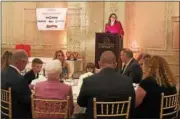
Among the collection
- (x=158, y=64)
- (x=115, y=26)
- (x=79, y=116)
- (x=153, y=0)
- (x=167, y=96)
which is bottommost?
(x=79, y=116)

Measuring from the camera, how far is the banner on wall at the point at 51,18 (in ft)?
25.3

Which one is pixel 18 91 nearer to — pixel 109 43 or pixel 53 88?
pixel 53 88

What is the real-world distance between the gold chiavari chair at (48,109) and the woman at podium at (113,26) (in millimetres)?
4463

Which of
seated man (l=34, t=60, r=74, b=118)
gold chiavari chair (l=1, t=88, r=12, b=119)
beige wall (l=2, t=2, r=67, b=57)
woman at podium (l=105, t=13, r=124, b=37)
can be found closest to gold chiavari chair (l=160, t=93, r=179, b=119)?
seated man (l=34, t=60, r=74, b=118)

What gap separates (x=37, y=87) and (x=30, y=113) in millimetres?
290

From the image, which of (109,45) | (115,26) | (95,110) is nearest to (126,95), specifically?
(95,110)

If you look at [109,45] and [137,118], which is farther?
[109,45]

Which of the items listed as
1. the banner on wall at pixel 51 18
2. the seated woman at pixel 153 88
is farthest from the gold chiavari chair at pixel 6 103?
the banner on wall at pixel 51 18

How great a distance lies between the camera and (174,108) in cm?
293

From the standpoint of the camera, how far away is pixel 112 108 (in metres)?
2.54

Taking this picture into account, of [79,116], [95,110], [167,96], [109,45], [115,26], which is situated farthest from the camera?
[115,26]

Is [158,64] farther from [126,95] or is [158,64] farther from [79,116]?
[79,116]

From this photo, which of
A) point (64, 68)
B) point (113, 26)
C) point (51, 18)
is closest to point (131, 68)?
point (64, 68)

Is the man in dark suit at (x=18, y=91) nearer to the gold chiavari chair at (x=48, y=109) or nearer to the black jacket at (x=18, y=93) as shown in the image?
the black jacket at (x=18, y=93)
